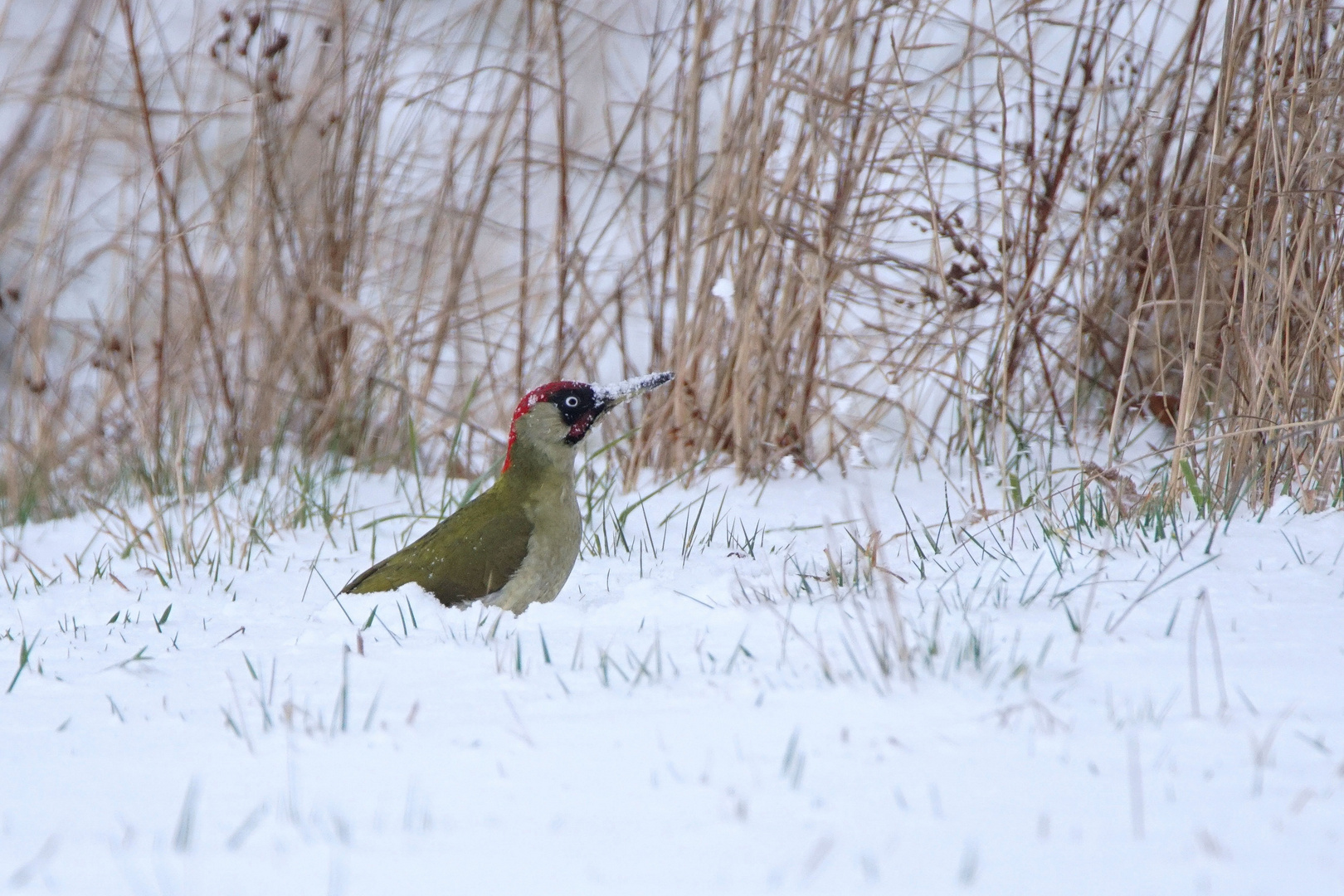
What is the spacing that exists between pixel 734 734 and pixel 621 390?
1.63 metres

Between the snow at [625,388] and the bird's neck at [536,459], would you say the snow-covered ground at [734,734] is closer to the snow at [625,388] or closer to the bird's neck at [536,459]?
the bird's neck at [536,459]

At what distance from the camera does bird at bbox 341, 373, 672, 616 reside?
3.20 m

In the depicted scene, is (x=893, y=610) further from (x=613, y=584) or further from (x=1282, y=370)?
(x=1282, y=370)

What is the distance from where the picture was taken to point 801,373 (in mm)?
4746

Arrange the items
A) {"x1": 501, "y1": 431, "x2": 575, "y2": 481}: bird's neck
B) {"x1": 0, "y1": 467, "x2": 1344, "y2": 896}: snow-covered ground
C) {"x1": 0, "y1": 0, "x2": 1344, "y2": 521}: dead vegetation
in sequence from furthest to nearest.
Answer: {"x1": 0, "y1": 0, "x2": 1344, "y2": 521}: dead vegetation → {"x1": 501, "y1": 431, "x2": 575, "y2": 481}: bird's neck → {"x1": 0, "y1": 467, "x2": 1344, "y2": 896}: snow-covered ground

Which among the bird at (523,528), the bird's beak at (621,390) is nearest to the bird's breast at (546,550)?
the bird at (523,528)

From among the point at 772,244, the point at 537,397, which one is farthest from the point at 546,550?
the point at 772,244

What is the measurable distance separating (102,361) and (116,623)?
2.83 m

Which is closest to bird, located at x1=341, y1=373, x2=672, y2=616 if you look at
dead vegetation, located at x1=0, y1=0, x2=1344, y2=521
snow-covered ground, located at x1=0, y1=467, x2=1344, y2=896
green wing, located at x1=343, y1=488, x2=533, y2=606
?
green wing, located at x1=343, y1=488, x2=533, y2=606

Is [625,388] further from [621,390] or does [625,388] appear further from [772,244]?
[772,244]

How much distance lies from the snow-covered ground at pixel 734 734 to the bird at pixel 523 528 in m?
0.10

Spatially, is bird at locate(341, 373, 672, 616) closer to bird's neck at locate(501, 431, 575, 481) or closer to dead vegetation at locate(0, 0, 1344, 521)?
bird's neck at locate(501, 431, 575, 481)

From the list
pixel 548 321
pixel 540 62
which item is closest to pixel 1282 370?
pixel 548 321

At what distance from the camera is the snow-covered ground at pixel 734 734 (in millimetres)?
1664
